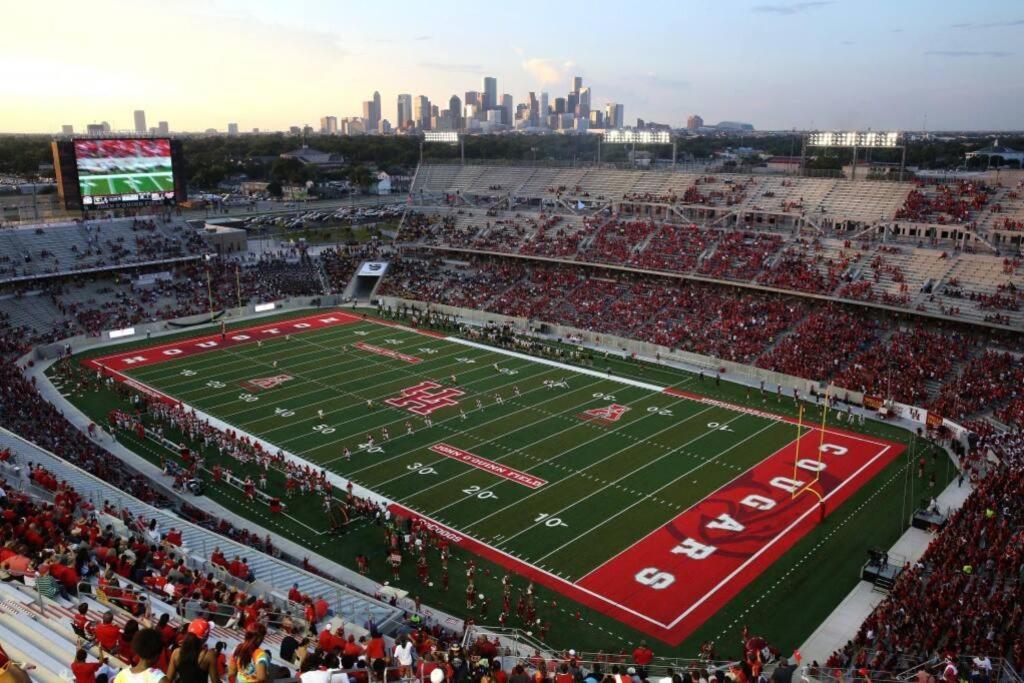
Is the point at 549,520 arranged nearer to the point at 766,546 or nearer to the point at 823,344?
the point at 766,546

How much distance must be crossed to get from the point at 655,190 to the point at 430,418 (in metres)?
32.7

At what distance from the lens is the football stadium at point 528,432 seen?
1351 cm

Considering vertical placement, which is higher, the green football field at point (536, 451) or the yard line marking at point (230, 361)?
the yard line marking at point (230, 361)

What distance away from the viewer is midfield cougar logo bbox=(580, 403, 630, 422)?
31609 mm

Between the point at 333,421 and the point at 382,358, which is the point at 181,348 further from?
the point at 333,421

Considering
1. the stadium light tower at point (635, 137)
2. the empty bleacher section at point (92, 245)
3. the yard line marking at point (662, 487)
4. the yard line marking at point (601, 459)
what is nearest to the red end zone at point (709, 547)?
the yard line marking at point (662, 487)

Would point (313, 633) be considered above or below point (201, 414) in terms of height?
above

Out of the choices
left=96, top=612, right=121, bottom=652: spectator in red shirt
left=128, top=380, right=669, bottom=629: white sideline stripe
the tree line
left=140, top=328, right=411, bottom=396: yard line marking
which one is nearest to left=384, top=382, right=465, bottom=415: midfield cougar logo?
left=128, top=380, right=669, bottom=629: white sideline stripe

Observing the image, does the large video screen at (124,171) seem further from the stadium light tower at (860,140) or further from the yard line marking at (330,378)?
the stadium light tower at (860,140)

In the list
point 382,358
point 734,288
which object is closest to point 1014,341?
point 734,288

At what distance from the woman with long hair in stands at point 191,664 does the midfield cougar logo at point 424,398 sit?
25488 mm

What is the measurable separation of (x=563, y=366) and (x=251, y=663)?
105ft

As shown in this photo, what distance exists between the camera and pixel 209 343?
142 ft

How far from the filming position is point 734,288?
45281 millimetres
